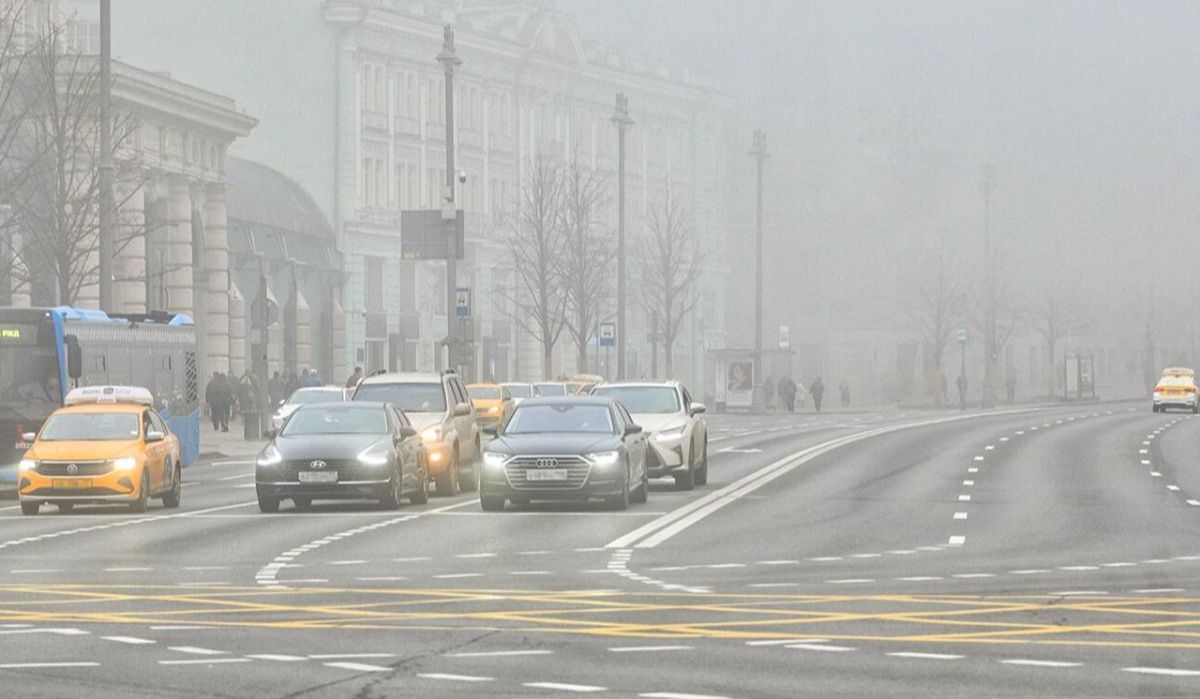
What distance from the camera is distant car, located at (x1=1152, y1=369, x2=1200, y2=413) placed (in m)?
91.6

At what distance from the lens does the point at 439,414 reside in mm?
38125

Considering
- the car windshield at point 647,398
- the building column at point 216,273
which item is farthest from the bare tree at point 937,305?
the car windshield at point 647,398

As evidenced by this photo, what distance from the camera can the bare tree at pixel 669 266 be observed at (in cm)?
10988

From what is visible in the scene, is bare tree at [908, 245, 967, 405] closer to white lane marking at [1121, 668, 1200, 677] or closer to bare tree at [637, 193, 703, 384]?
bare tree at [637, 193, 703, 384]

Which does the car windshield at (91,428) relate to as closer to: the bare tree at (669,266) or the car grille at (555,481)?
the car grille at (555,481)

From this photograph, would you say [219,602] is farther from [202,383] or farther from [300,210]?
[300,210]

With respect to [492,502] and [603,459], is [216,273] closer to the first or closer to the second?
[492,502]

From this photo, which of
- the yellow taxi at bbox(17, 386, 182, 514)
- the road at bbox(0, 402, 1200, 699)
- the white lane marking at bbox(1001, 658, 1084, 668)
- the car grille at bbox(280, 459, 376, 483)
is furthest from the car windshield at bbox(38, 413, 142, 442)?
the white lane marking at bbox(1001, 658, 1084, 668)

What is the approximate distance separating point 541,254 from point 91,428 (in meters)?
62.0

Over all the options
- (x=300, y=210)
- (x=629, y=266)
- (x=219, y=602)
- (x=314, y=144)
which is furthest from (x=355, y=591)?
(x=629, y=266)

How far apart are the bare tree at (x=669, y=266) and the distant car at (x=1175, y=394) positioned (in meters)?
20.1

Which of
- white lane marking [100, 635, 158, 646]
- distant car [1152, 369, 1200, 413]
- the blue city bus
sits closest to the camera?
white lane marking [100, 635, 158, 646]

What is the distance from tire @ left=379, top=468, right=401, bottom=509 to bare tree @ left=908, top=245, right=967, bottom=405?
3374 inches

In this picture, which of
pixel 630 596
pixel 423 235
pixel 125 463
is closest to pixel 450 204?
pixel 423 235
